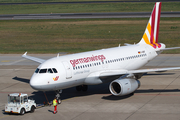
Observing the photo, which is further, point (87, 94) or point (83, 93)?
point (83, 93)

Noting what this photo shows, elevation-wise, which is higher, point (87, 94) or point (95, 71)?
point (95, 71)

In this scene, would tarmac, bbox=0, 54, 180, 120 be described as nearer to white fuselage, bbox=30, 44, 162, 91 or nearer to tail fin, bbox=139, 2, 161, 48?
white fuselage, bbox=30, 44, 162, 91

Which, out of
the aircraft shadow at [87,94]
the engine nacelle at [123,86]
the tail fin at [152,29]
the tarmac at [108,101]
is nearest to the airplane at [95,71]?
the engine nacelle at [123,86]

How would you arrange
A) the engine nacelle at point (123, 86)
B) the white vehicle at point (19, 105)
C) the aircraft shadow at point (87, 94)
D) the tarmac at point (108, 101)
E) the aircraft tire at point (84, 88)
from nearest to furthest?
the tarmac at point (108, 101) < the white vehicle at point (19, 105) < the engine nacelle at point (123, 86) < the aircraft shadow at point (87, 94) < the aircraft tire at point (84, 88)

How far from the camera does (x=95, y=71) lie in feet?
96.3

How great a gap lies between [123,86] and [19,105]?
9760 millimetres

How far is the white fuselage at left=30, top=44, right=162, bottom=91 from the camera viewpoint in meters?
25.7

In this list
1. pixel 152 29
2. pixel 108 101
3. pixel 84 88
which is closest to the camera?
pixel 108 101

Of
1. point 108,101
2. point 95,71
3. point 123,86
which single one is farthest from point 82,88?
point 123,86

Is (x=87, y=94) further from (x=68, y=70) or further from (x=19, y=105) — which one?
(x=19, y=105)

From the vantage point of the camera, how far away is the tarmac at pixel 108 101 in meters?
23.7

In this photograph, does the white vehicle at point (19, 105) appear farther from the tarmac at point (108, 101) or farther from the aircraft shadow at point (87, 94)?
the aircraft shadow at point (87, 94)

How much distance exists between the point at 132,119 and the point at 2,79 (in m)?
21.8

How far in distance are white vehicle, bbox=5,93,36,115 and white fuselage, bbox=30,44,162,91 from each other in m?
1.44
